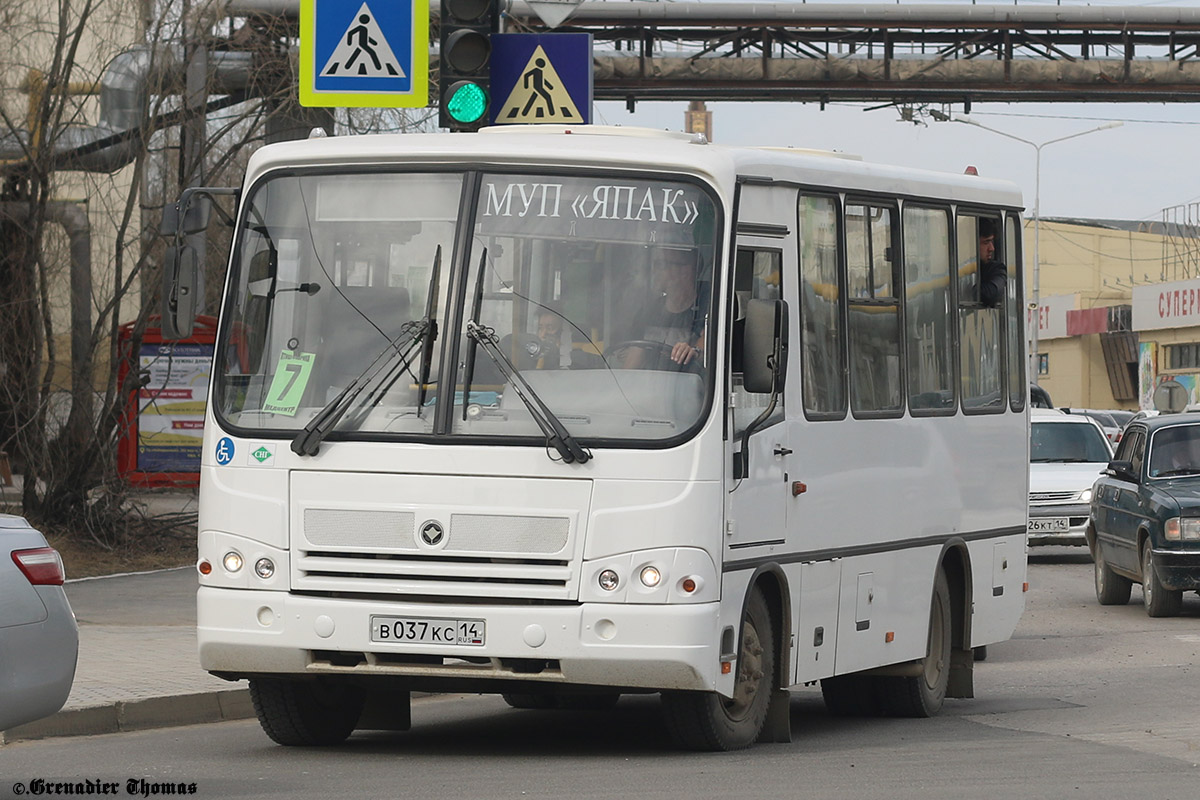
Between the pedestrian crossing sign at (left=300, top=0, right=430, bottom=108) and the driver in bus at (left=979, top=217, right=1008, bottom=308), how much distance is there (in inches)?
141

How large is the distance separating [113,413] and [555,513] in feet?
43.1

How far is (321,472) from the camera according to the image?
909cm

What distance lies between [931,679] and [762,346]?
3.65 metres

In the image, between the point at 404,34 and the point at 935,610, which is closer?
the point at 935,610

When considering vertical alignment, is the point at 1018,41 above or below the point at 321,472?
above

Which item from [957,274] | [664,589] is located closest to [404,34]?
[957,274]

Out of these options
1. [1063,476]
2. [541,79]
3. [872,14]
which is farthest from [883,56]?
[541,79]

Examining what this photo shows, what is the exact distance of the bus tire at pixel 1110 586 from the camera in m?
19.9

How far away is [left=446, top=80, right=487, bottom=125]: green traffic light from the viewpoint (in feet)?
42.2

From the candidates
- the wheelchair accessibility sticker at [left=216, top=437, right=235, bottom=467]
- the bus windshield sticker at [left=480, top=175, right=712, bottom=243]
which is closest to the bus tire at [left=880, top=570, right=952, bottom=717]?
the bus windshield sticker at [left=480, top=175, right=712, bottom=243]

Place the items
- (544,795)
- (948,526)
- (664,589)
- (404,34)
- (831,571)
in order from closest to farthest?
(544,795) → (664,589) → (831,571) → (948,526) → (404,34)

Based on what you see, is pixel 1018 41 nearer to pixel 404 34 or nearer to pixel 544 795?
pixel 404 34

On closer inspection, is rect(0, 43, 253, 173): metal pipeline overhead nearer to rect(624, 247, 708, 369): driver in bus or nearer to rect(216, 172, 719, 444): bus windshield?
rect(216, 172, 719, 444): bus windshield

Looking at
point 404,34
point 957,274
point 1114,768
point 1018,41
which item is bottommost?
point 1114,768
